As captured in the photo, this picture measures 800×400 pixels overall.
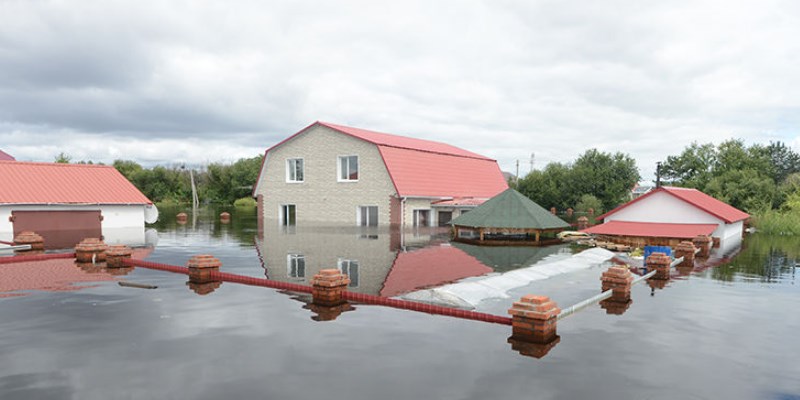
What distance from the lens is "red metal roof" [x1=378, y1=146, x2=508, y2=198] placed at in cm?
3562

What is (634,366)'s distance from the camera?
25.7ft

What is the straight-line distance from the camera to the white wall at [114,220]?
27.9 metres

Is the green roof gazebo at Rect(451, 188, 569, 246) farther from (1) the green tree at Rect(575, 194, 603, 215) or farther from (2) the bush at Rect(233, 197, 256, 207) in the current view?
(2) the bush at Rect(233, 197, 256, 207)

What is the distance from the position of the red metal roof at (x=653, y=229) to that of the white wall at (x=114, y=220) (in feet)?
80.6

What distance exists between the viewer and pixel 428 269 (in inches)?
674

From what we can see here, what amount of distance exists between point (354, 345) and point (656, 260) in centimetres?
1159

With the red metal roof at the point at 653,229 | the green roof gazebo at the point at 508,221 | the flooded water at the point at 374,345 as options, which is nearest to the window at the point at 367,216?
the green roof gazebo at the point at 508,221

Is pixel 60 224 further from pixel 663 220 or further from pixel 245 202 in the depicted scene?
pixel 245 202

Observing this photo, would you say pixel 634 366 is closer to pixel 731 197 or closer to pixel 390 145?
pixel 390 145

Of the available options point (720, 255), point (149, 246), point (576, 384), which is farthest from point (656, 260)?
point (149, 246)

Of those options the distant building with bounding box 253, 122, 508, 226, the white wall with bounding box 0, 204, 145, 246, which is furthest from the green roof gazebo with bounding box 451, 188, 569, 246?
the white wall with bounding box 0, 204, 145, 246

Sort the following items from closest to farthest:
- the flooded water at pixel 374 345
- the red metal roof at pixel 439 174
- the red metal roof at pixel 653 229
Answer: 1. the flooded water at pixel 374 345
2. the red metal roof at pixel 653 229
3. the red metal roof at pixel 439 174

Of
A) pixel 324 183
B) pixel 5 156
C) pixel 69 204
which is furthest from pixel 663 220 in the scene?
pixel 5 156

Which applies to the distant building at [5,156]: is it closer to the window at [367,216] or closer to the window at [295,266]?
the window at [367,216]
